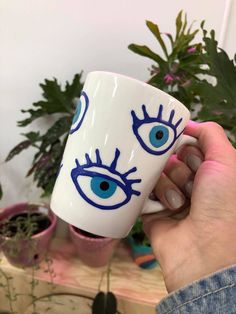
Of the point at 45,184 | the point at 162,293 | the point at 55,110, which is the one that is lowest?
the point at 162,293

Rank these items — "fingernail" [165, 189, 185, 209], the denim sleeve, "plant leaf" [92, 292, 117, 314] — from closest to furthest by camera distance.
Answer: the denim sleeve, "fingernail" [165, 189, 185, 209], "plant leaf" [92, 292, 117, 314]

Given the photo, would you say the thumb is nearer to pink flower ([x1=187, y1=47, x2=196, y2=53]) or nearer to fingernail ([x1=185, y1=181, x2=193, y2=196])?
fingernail ([x1=185, y1=181, x2=193, y2=196])

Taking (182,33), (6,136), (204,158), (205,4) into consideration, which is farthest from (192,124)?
(6,136)

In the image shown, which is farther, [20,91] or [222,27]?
[20,91]

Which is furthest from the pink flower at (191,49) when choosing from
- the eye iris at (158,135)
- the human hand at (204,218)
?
the eye iris at (158,135)

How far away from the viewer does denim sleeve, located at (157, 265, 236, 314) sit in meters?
0.35

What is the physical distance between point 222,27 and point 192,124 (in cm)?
44

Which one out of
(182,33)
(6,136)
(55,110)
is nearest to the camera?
(182,33)

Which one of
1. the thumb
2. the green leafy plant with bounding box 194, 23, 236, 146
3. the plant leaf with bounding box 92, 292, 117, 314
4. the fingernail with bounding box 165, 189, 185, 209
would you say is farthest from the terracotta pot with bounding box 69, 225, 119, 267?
the green leafy plant with bounding box 194, 23, 236, 146

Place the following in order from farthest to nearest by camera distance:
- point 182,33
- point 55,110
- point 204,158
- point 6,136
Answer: point 6,136, point 55,110, point 182,33, point 204,158

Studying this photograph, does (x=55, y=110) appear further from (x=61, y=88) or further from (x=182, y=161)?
(x=182, y=161)

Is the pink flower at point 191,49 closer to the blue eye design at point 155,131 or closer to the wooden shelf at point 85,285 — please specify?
the blue eye design at point 155,131

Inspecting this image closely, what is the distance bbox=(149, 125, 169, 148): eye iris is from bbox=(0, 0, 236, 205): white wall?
509 millimetres

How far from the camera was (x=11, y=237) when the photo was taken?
2.55 feet
